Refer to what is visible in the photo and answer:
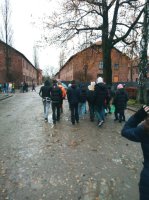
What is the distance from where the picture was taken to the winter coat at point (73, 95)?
1161cm

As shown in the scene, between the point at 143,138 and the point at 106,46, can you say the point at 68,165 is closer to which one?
the point at 143,138

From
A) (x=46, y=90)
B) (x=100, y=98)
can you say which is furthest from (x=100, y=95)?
(x=46, y=90)

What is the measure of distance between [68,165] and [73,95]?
574 centimetres

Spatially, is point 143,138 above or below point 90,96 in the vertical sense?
above

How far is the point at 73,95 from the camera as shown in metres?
11.6

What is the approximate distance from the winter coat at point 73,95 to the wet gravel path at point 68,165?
1.66 metres

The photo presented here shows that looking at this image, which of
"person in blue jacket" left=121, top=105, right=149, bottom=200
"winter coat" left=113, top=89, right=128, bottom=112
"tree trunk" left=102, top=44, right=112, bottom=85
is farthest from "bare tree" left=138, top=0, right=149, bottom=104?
"person in blue jacket" left=121, top=105, right=149, bottom=200

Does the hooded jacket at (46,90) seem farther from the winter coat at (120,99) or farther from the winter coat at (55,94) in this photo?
the winter coat at (120,99)

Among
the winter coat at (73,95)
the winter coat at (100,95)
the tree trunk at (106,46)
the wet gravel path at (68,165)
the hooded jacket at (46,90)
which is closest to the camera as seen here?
the wet gravel path at (68,165)

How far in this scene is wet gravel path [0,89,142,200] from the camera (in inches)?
187

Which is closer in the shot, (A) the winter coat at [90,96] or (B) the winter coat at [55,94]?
(B) the winter coat at [55,94]

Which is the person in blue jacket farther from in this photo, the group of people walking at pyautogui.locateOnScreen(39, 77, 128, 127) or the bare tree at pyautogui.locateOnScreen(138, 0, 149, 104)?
the bare tree at pyautogui.locateOnScreen(138, 0, 149, 104)

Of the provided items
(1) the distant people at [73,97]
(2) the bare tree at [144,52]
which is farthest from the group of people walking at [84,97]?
(2) the bare tree at [144,52]

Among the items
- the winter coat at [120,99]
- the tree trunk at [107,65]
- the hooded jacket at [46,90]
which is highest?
the tree trunk at [107,65]
